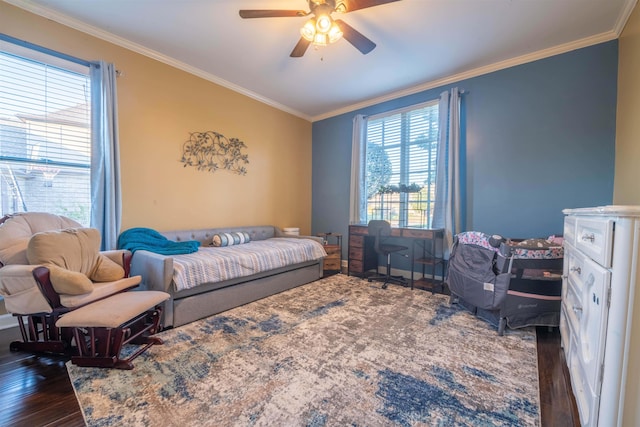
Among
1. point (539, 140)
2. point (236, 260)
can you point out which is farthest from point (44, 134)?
point (539, 140)

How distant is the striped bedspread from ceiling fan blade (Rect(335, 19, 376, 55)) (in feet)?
7.74

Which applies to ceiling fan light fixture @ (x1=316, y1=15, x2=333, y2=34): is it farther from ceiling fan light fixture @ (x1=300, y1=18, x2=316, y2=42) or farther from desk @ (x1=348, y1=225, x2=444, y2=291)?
desk @ (x1=348, y1=225, x2=444, y2=291)

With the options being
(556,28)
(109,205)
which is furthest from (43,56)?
(556,28)

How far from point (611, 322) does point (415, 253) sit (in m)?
2.99

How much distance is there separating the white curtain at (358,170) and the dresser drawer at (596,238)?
305cm

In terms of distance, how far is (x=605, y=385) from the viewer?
3.15ft

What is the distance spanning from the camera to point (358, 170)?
4.43 metres

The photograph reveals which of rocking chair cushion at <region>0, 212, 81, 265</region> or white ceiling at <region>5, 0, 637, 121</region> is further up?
white ceiling at <region>5, 0, 637, 121</region>

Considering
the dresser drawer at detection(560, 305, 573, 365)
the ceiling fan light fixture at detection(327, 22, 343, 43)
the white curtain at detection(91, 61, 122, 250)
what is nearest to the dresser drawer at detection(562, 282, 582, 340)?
the dresser drawer at detection(560, 305, 573, 365)

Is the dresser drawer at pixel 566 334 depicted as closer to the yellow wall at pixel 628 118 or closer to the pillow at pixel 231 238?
the yellow wall at pixel 628 118

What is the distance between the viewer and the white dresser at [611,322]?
0.90 meters

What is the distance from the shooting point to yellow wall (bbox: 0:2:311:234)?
264 cm

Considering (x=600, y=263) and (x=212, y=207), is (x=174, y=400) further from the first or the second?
(x=212, y=207)

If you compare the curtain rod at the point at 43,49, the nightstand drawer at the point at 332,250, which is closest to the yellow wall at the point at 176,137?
the curtain rod at the point at 43,49
